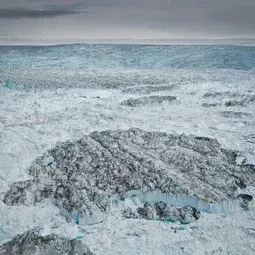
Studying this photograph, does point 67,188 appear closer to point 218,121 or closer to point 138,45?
point 218,121

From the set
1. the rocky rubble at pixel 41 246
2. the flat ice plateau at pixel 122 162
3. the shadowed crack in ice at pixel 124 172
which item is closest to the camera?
the rocky rubble at pixel 41 246

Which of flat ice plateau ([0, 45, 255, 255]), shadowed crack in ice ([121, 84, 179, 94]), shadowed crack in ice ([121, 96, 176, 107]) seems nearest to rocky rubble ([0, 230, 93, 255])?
flat ice plateau ([0, 45, 255, 255])

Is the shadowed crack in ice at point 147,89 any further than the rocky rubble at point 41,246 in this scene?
Yes

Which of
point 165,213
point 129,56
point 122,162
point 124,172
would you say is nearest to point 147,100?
point 122,162

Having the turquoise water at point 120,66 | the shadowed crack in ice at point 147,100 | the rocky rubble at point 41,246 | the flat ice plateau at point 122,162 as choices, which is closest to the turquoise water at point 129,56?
the turquoise water at point 120,66

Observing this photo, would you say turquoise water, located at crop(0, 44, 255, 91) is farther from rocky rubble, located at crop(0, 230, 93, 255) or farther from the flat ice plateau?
rocky rubble, located at crop(0, 230, 93, 255)

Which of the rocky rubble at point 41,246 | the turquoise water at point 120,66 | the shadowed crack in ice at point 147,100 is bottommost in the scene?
the rocky rubble at point 41,246

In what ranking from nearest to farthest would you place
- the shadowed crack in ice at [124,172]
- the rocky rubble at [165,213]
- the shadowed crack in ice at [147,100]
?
the rocky rubble at [165,213] → the shadowed crack in ice at [124,172] → the shadowed crack in ice at [147,100]

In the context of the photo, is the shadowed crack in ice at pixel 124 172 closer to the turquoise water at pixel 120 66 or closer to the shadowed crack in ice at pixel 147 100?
the shadowed crack in ice at pixel 147 100
